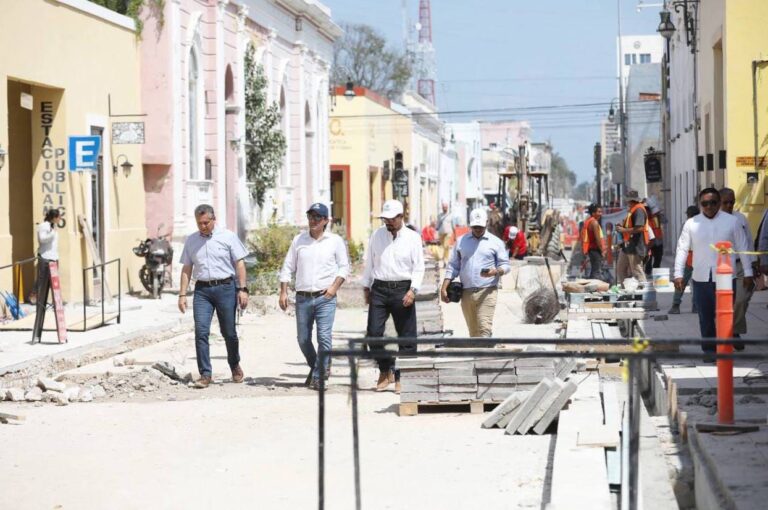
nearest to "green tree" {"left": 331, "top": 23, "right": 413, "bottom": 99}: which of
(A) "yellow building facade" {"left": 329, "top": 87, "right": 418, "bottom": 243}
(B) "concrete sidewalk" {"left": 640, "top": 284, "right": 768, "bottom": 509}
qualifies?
(A) "yellow building facade" {"left": 329, "top": 87, "right": 418, "bottom": 243}

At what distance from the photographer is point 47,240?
62.8ft

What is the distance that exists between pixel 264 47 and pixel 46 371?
956 inches

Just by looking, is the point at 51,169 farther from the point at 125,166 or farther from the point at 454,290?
the point at 454,290

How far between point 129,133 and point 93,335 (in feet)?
26.4

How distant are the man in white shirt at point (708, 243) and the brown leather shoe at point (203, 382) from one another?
4.68 meters

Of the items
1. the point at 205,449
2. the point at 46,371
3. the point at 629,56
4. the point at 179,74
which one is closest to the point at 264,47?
the point at 179,74

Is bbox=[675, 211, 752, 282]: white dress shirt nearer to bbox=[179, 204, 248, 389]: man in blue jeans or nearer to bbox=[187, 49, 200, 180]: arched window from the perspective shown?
bbox=[179, 204, 248, 389]: man in blue jeans

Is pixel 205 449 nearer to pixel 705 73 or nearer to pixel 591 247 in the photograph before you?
pixel 591 247

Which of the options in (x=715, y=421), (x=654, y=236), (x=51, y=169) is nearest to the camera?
(x=715, y=421)

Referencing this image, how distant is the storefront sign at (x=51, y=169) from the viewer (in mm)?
23516

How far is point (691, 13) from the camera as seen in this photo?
29.1 metres

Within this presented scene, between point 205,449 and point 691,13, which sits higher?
point 691,13

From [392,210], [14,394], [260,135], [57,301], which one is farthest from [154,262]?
[392,210]

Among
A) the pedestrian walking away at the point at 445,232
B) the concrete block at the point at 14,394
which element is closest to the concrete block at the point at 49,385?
the concrete block at the point at 14,394
